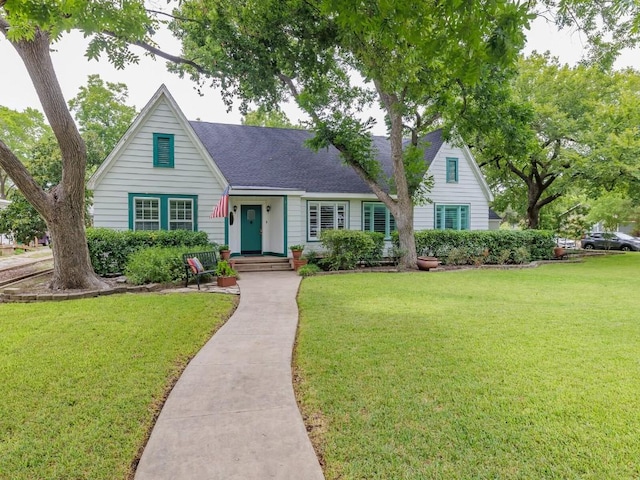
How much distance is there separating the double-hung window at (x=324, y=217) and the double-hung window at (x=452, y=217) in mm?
5019

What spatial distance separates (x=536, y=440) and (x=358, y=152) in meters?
12.1

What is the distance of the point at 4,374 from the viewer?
4.23 meters

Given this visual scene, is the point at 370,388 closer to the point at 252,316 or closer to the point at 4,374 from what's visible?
the point at 252,316

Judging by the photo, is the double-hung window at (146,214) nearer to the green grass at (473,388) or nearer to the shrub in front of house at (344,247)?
the shrub in front of house at (344,247)

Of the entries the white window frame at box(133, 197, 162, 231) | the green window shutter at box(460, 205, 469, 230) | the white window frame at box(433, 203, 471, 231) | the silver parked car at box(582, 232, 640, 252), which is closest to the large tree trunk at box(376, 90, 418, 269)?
the white window frame at box(433, 203, 471, 231)

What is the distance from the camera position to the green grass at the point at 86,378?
9.08ft

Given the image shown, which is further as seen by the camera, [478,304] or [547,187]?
[547,187]

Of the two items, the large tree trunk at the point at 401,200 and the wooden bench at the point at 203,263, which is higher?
the large tree trunk at the point at 401,200

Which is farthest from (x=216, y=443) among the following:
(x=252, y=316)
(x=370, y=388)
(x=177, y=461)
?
(x=252, y=316)

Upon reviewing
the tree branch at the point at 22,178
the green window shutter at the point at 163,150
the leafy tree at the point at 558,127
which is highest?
the leafy tree at the point at 558,127

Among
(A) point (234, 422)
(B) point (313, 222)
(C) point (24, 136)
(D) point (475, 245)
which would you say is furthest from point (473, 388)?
(C) point (24, 136)

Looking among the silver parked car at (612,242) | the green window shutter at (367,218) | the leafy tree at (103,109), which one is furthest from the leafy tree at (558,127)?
the leafy tree at (103,109)

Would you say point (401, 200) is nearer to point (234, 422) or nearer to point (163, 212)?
point (163, 212)

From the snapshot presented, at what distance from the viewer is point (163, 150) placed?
13352 mm
